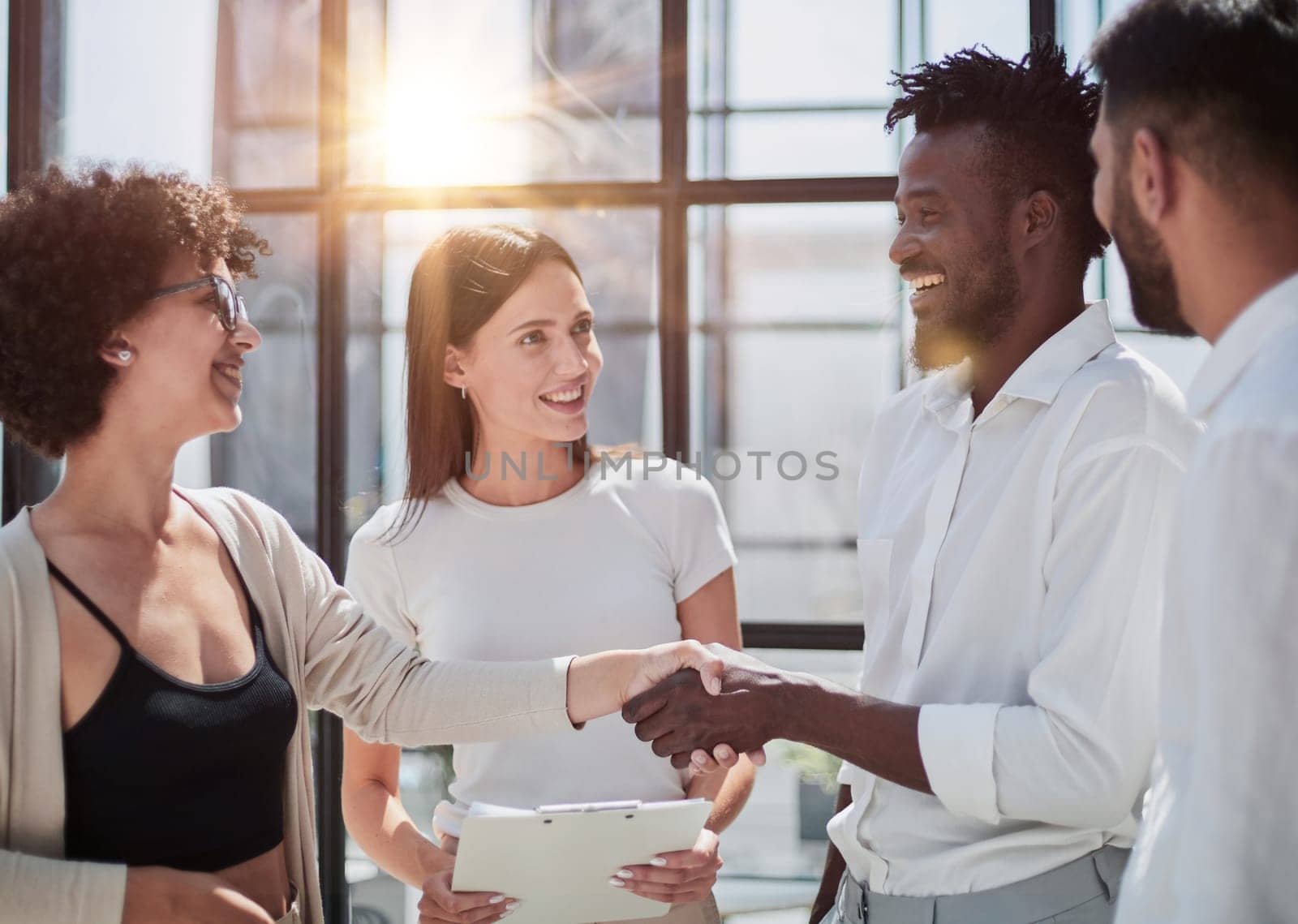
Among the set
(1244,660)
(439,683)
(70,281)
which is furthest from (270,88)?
(1244,660)

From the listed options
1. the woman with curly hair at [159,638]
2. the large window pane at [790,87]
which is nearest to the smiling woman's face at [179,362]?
the woman with curly hair at [159,638]

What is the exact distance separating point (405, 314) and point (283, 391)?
1.50 ft

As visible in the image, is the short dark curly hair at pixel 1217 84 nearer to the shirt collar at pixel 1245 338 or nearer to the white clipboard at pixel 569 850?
the shirt collar at pixel 1245 338

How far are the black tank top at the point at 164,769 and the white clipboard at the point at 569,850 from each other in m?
0.34

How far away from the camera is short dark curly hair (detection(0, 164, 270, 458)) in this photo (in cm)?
172

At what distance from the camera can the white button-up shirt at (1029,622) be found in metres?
1.56

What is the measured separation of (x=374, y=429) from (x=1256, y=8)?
2.61m

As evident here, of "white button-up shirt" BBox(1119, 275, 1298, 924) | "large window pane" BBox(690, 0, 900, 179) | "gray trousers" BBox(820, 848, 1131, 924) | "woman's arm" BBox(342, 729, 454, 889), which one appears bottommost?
"woman's arm" BBox(342, 729, 454, 889)

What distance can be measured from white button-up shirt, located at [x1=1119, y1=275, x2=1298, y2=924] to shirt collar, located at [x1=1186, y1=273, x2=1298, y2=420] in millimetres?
39

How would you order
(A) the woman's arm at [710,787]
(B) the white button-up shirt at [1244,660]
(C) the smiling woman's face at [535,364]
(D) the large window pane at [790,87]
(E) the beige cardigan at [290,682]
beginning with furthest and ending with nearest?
(D) the large window pane at [790,87] < (C) the smiling woman's face at [535,364] < (A) the woman's arm at [710,787] < (E) the beige cardigan at [290,682] < (B) the white button-up shirt at [1244,660]

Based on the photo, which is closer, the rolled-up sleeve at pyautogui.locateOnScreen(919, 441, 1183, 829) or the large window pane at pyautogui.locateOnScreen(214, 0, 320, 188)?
the rolled-up sleeve at pyautogui.locateOnScreen(919, 441, 1183, 829)

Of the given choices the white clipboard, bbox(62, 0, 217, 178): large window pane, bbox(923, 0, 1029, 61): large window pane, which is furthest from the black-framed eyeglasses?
bbox(923, 0, 1029, 61): large window pane

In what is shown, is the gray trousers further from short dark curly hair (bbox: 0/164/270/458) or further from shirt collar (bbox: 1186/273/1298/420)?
short dark curly hair (bbox: 0/164/270/458)

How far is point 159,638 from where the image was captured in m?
1.72
